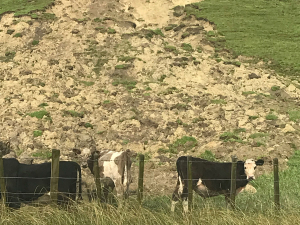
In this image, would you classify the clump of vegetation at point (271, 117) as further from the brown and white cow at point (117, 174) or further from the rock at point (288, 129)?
the brown and white cow at point (117, 174)

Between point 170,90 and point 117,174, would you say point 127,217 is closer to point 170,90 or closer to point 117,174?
Answer: point 117,174

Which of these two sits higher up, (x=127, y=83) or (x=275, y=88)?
(x=127, y=83)

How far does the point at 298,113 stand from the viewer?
22.4m

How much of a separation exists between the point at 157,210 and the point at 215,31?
2669cm

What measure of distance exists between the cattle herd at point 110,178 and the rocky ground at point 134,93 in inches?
136

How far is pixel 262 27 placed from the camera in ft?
113

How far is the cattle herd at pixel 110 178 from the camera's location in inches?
397

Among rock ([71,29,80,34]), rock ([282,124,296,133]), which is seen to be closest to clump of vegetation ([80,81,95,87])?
rock ([71,29,80,34])

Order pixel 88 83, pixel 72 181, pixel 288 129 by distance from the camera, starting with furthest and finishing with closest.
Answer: pixel 88 83 < pixel 288 129 < pixel 72 181

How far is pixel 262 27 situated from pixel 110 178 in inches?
1050

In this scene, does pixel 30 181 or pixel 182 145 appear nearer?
pixel 30 181

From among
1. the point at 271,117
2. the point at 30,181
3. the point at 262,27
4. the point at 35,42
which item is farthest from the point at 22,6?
the point at 30,181

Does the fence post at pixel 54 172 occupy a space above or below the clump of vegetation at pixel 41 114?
below

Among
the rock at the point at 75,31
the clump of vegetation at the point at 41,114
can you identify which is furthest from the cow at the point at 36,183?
the rock at the point at 75,31
